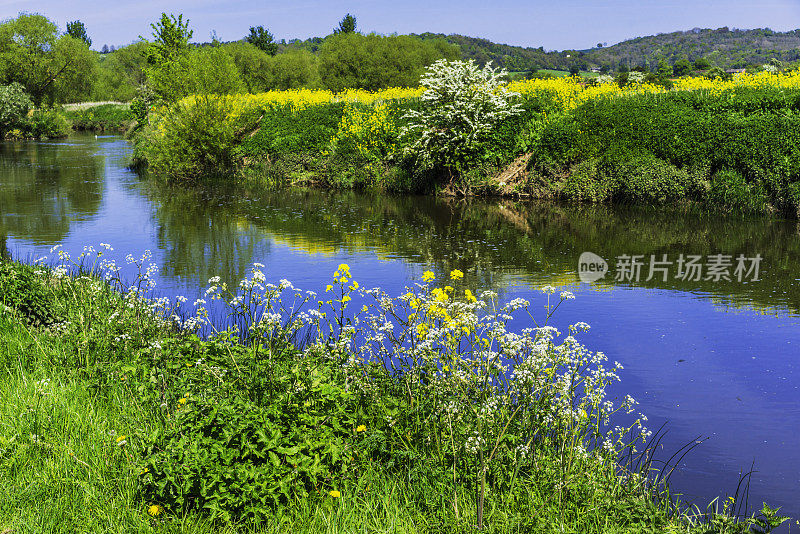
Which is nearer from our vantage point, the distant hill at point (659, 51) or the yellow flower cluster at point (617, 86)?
the yellow flower cluster at point (617, 86)

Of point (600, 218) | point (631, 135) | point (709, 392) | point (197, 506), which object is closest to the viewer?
point (197, 506)

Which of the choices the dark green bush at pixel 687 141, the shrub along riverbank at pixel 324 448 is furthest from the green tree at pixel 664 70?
the shrub along riverbank at pixel 324 448

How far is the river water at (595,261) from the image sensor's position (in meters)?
5.55

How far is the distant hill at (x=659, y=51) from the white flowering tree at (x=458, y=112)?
68513 mm

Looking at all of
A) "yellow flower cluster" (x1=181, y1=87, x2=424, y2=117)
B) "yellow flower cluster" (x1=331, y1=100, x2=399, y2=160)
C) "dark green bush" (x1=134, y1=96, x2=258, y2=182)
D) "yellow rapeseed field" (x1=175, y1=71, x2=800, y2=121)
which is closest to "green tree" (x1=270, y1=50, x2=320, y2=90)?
"yellow flower cluster" (x1=181, y1=87, x2=424, y2=117)

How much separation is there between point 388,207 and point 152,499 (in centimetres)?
1462

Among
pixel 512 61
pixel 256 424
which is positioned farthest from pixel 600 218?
pixel 512 61

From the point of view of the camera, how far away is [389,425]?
4.18 meters

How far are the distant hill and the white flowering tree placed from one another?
6851 cm

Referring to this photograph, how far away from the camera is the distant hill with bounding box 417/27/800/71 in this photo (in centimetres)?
9325

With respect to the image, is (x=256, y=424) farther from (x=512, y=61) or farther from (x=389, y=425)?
(x=512, y=61)

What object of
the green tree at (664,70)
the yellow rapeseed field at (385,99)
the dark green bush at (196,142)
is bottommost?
the dark green bush at (196,142)

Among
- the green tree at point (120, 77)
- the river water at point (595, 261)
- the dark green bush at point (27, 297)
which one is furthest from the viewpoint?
the green tree at point (120, 77)

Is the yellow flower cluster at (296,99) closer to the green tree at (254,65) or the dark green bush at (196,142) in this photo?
the dark green bush at (196,142)
